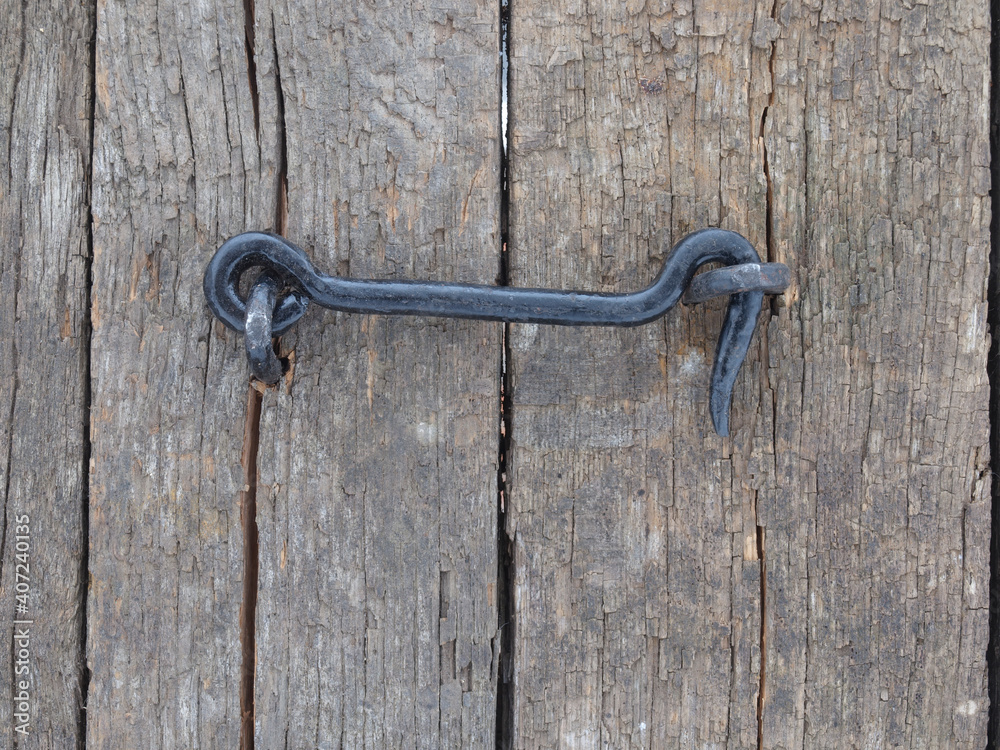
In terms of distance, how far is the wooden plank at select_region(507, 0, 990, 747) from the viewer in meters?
1.12

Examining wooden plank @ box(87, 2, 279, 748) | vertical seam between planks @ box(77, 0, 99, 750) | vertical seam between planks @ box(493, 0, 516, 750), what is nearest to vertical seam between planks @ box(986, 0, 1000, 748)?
vertical seam between planks @ box(493, 0, 516, 750)

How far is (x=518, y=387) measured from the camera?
3.69 feet

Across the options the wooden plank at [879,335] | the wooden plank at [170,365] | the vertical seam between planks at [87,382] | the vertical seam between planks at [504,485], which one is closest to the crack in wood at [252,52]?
the wooden plank at [170,365]

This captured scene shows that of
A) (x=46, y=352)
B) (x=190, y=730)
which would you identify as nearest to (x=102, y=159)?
(x=46, y=352)

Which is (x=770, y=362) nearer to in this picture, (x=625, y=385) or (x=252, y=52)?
(x=625, y=385)

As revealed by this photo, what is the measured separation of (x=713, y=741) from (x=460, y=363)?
0.78 metres

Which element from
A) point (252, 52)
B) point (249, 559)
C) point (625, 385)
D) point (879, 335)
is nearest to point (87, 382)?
→ point (249, 559)

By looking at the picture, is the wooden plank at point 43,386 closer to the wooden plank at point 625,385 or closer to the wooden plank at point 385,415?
the wooden plank at point 385,415

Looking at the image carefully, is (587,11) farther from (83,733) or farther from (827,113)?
(83,733)

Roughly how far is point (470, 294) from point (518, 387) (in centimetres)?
20

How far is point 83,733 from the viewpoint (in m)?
1.16

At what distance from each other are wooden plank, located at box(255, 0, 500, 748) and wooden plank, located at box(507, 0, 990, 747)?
80mm

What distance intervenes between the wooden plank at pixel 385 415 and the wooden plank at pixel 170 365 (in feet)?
0.21

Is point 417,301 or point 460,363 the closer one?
point 417,301
